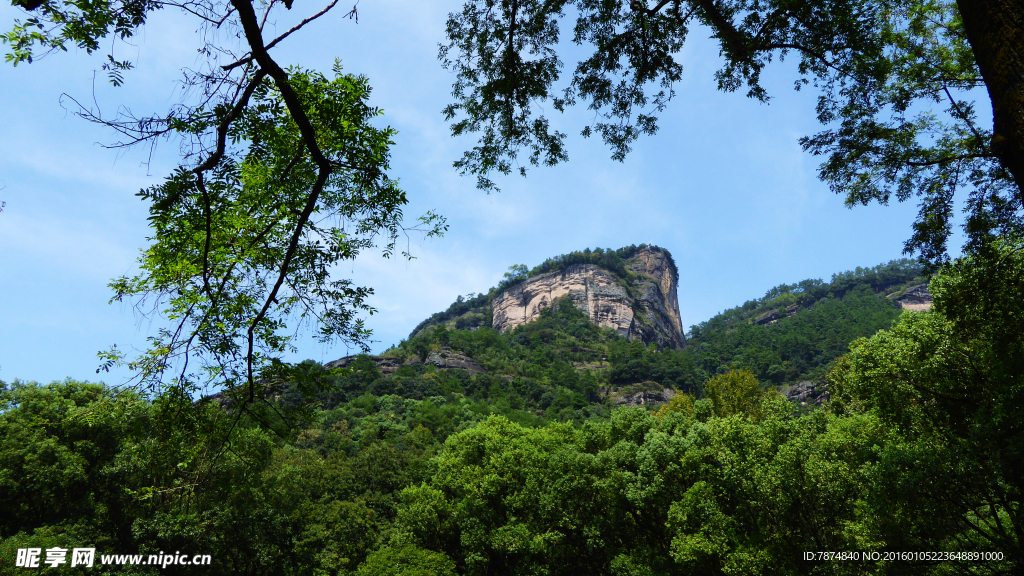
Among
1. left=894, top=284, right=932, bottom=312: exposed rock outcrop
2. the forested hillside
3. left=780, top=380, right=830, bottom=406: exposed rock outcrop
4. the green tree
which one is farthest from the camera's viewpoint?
left=894, top=284, right=932, bottom=312: exposed rock outcrop

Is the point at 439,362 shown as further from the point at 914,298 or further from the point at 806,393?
the point at 914,298

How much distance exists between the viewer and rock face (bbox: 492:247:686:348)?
108 metres

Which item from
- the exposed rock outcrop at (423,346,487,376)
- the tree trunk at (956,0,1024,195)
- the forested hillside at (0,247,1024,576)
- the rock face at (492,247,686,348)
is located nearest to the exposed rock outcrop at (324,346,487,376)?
the exposed rock outcrop at (423,346,487,376)

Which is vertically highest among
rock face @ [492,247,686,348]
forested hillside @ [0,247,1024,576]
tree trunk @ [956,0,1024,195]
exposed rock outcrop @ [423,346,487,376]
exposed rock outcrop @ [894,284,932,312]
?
rock face @ [492,247,686,348]

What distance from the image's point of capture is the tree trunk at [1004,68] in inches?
104

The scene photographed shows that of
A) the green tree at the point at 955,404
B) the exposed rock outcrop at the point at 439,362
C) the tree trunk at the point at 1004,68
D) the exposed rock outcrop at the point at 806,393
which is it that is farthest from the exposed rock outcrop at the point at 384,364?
the tree trunk at the point at 1004,68

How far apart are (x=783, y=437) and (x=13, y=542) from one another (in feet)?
72.0

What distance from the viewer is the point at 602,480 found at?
1448cm

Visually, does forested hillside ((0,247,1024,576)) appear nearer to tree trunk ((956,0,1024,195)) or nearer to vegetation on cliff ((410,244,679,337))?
tree trunk ((956,0,1024,195))

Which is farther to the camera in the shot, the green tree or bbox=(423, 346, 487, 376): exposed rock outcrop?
bbox=(423, 346, 487, 376): exposed rock outcrop

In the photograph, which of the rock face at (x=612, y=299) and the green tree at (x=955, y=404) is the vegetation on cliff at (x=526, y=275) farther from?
the green tree at (x=955, y=404)

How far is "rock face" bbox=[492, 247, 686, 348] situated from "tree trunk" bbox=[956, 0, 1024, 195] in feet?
339

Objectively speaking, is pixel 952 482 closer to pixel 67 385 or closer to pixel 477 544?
pixel 477 544

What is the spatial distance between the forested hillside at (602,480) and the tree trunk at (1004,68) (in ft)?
13.1
